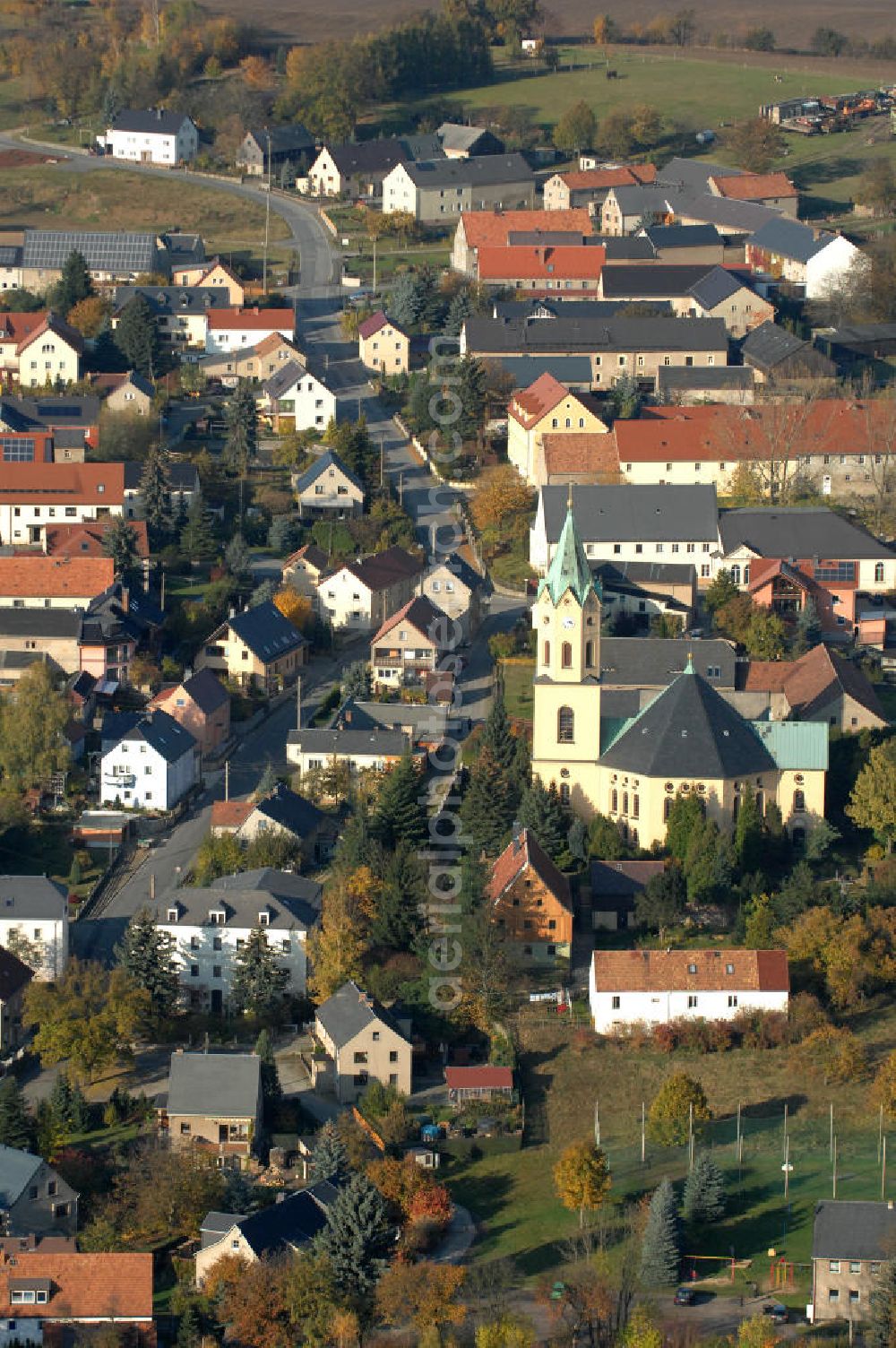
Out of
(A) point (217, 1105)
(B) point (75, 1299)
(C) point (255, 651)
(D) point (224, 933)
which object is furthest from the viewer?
(C) point (255, 651)

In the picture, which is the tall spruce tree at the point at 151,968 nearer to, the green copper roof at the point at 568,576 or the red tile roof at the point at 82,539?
the green copper roof at the point at 568,576

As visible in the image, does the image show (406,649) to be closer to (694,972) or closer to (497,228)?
(694,972)

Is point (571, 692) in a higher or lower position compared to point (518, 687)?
higher

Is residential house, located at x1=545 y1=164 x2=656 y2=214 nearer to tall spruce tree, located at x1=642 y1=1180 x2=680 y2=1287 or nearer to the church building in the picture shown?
the church building

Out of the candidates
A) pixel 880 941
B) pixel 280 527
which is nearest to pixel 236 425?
pixel 280 527

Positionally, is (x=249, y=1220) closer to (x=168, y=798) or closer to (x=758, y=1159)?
(x=758, y=1159)

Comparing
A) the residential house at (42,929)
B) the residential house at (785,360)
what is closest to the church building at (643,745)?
the residential house at (42,929)

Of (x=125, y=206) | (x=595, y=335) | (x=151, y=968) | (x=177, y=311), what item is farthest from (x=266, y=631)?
(x=125, y=206)
